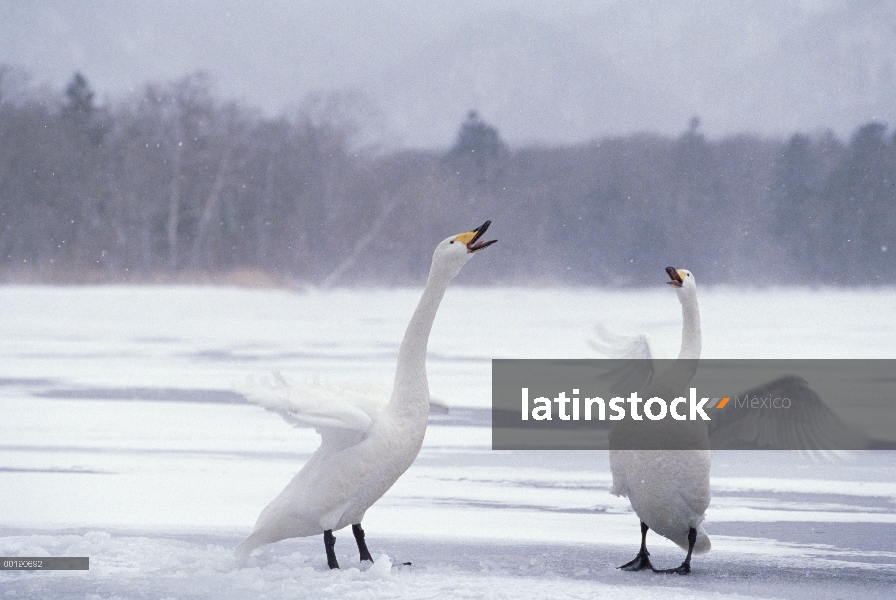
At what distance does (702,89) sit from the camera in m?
40.9

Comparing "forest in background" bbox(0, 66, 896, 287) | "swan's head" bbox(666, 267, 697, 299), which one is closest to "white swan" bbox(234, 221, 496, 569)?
"swan's head" bbox(666, 267, 697, 299)

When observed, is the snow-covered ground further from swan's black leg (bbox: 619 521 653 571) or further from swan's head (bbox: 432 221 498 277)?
swan's head (bbox: 432 221 498 277)

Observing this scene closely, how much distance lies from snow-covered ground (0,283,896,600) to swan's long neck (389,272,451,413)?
0.54 m

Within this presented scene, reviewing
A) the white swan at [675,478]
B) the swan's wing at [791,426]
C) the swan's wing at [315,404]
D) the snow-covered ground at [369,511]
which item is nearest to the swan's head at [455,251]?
the swan's wing at [315,404]

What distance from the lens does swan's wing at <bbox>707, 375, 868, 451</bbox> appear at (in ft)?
14.9

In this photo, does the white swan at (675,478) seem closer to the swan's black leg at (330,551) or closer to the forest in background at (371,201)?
the swan's black leg at (330,551)

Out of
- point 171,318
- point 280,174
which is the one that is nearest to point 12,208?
point 280,174

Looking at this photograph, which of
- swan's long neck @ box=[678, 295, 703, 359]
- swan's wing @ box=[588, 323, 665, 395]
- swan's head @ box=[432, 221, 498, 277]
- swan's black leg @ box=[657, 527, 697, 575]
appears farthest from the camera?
swan's wing @ box=[588, 323, 665, 395]

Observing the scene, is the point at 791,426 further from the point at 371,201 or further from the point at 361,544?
the point at 371,201

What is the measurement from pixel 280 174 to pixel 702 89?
18.0 metres

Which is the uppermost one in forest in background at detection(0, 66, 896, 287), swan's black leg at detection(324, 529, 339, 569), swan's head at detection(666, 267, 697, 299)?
forest in background at detection(0, 66, 896, 287)

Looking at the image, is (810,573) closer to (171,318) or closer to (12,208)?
(171,318)

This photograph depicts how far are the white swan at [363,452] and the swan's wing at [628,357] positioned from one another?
3.89 ft

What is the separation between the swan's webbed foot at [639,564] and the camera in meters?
4.14
